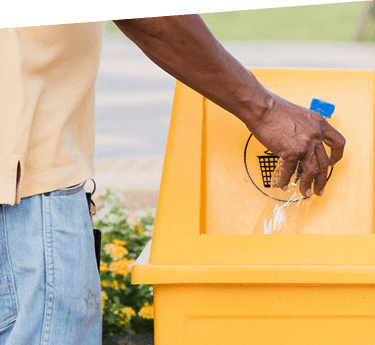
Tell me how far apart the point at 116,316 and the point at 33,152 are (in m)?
1.73

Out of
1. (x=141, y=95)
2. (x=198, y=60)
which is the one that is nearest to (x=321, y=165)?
(x=198, y=60)

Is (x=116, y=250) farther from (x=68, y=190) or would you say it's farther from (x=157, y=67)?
(x=157, y=67)

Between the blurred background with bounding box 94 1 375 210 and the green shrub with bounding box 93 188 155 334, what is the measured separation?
1.20m

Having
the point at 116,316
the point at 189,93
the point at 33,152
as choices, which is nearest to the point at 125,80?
the point at 116,316

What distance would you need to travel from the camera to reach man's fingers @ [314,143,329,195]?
1.04m

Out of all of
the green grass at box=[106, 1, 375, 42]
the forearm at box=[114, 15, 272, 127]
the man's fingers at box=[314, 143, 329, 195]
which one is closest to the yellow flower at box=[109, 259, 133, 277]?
the man's fingers at box=[314, 143, 329, 195]

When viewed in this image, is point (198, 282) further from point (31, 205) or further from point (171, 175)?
point (31, 205)

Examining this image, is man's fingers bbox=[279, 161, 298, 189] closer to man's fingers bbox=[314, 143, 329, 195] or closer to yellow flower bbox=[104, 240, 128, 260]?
man's fingers bbox=[314, 143, 329, 195]

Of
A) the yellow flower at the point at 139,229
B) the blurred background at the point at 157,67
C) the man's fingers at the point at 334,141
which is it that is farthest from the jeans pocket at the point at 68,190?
the blurred background at the point at 157,67

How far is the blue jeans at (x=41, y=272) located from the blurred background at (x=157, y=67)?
2.86 metres

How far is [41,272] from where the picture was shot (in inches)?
37.5

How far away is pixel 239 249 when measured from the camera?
41.1 inches

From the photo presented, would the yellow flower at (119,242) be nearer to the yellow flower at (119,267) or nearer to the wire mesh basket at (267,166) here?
the yellow flower at (119,267)

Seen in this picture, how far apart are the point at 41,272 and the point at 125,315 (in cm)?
158
